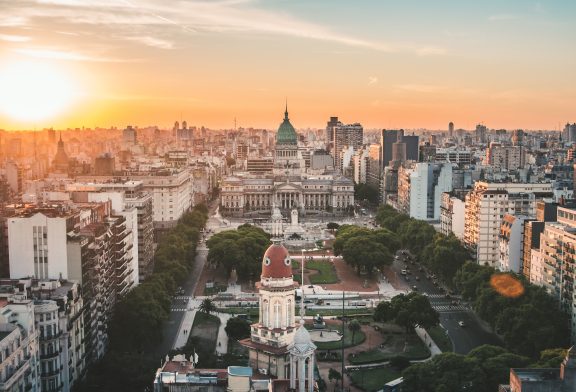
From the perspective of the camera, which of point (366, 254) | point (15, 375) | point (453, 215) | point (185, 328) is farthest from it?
point (453, 215)

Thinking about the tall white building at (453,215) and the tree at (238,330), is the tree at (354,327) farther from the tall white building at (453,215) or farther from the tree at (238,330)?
the tall white building at (453,215)

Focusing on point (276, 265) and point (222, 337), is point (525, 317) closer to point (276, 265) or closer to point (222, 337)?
point (222, 337)

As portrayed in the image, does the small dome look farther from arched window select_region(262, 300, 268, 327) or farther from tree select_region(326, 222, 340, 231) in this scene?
tree select_region(326, 222, 340, 231)

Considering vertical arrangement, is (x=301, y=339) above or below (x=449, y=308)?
above

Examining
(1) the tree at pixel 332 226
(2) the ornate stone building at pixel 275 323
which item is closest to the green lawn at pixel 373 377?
(2) the ornate stone building at pixel 275 323

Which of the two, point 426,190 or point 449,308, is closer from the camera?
point 449,308

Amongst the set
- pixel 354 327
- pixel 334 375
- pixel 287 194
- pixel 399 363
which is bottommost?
pixel 334 375

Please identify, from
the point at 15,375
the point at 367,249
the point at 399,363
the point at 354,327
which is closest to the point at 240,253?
the point at 367,249
